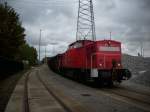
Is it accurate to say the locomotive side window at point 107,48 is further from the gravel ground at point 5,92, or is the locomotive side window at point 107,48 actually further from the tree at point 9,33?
the tree at point 9,33

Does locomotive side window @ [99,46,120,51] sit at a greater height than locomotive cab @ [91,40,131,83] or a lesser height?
greater

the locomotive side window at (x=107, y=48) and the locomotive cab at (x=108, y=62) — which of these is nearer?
the locomotive cab at (x=108, y=62)

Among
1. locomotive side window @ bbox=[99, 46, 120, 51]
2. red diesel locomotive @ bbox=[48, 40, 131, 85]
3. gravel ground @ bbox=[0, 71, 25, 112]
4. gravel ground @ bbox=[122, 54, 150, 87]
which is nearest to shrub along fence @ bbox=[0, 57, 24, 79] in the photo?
gravel ground @ bbox=[0, 71, 25, 112]

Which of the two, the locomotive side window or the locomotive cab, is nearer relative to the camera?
the locomotive cab

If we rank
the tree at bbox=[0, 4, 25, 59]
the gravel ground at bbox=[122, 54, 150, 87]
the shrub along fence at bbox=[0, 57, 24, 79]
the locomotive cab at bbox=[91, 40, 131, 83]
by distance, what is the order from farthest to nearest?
the tree at bbox=[0, 4, 25, 59] → the shrub along fence at bbox=[0, 57, 24, 79] → the gravel ground at bbox=[122, 54, 150, 87] → the locomotive cab at bbox=[91, 40, 131, 83]

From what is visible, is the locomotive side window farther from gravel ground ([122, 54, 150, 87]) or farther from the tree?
the tree

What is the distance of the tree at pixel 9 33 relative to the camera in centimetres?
3491

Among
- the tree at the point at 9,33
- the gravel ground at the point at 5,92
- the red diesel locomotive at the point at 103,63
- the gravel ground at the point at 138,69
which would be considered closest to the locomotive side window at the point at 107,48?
the red diesel locomotive at the point at 103,63

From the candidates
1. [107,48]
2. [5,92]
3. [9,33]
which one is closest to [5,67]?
[9,33]

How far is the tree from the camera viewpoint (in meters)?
34.9

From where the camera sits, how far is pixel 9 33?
37.0 metres

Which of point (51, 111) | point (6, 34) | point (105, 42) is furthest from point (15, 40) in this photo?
point (51, 111)

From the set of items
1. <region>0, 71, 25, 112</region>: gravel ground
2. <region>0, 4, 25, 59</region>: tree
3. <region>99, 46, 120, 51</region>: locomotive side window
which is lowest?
<region>0, 71, 25, 112</region>: gravel ground

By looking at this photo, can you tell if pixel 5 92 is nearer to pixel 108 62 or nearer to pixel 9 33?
pixel 108 62
